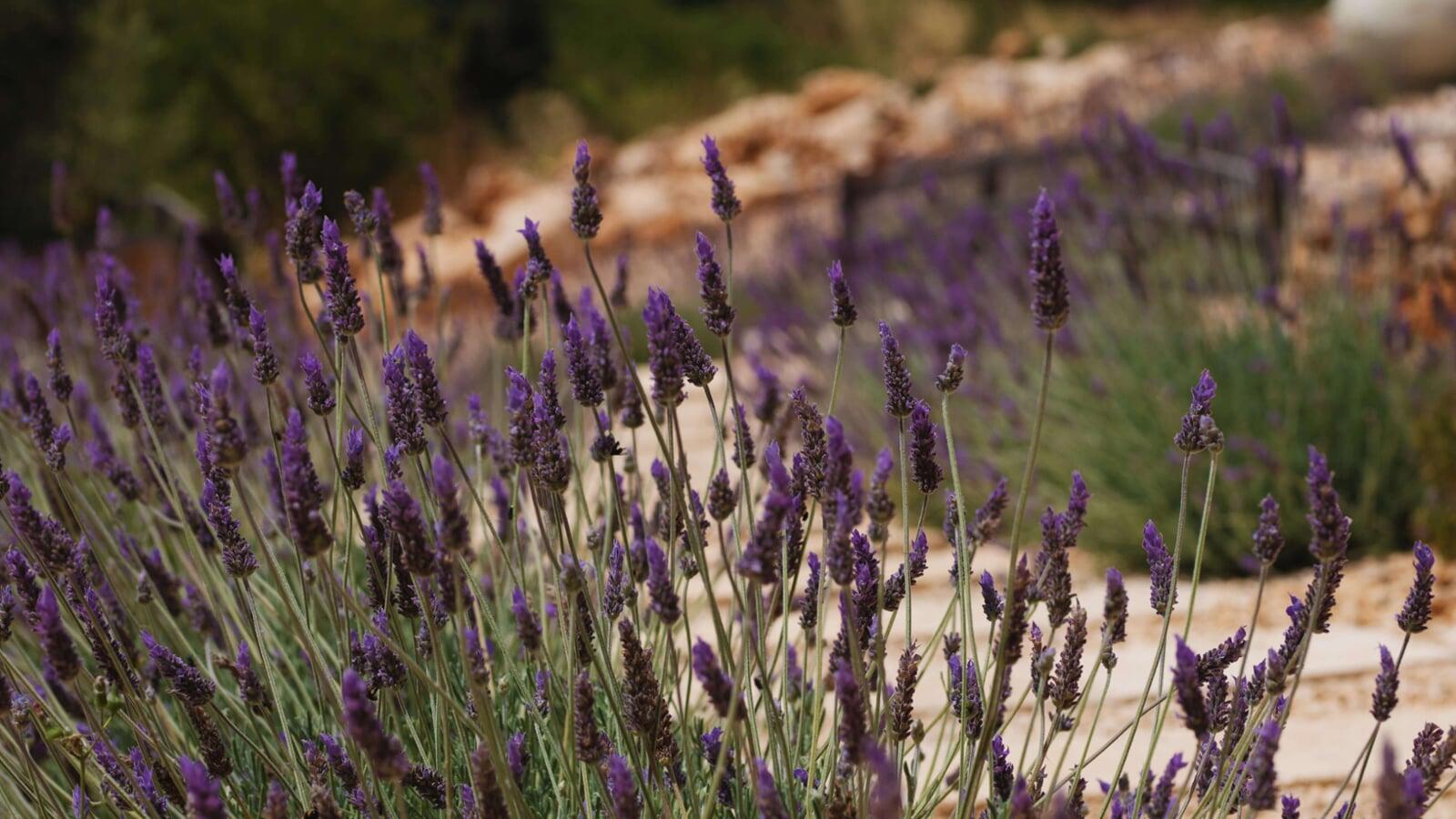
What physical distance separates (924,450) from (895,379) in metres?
0.09

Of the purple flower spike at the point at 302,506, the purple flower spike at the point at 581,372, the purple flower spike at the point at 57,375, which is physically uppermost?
the purple flower spike at the point at 57,375

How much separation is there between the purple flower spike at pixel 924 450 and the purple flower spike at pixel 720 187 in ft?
1.28

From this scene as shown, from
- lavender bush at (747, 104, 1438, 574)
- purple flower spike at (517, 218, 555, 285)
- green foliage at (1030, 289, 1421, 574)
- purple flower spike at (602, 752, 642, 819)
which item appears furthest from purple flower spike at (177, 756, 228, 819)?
green foliage at (1030, 289, 1421, 574)

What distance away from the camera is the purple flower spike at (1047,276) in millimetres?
1189

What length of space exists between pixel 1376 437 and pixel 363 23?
12.9 m

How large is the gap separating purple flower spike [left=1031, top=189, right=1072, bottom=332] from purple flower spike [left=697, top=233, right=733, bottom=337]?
14.6 inches

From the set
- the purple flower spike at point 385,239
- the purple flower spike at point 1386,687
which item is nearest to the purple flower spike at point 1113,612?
the purple flower spike at point 1386,687

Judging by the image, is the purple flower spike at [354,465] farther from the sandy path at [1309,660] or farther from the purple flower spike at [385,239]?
the sandy path at [1309,660]

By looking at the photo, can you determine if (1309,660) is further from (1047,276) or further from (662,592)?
(662,592)

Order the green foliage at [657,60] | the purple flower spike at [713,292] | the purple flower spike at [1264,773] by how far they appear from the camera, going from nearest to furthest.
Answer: the purple flower spike at [1264,773], the purple flower spike at [713,292], the green foliage at [657,60]

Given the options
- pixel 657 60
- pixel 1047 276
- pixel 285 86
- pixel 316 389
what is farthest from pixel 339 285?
pixel 657 60

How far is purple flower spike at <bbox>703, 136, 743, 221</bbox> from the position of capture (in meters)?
1.61

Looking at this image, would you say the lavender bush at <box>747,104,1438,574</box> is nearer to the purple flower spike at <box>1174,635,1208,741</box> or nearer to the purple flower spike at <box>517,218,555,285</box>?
the purple flower spike at <box>517,218,555,285</box>

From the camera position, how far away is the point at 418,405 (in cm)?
143
